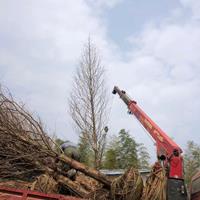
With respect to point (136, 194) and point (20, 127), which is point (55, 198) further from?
point (20, 127)

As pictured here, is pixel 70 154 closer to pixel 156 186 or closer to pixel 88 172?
pixel 88 172

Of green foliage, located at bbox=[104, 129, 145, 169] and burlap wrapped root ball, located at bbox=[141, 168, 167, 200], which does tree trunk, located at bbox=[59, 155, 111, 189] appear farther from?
green foliage, located at bbox=[104, 129, 145, 169]

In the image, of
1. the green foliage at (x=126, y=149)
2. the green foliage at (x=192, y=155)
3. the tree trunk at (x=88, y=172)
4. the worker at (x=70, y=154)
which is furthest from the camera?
the green foliage at (x=126, y=149)

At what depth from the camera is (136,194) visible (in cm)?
540

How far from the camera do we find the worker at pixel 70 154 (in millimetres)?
6098

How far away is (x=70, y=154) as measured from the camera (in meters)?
6.57

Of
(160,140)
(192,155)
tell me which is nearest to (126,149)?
(192,155)

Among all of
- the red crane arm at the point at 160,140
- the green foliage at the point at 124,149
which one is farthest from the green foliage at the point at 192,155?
the red crane arm at the point at 160,140

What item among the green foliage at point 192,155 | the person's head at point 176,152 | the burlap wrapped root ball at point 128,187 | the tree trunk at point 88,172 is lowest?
the burlap wrapped root ball at point 128,187

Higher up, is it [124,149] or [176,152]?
[124,149]

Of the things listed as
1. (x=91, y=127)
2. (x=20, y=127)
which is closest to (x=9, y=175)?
(x=20, y=127)

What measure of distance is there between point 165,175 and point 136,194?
2.08ft

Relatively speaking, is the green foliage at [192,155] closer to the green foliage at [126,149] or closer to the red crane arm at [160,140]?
the green foliage at [126,149]

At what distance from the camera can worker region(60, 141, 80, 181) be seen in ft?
20.0
